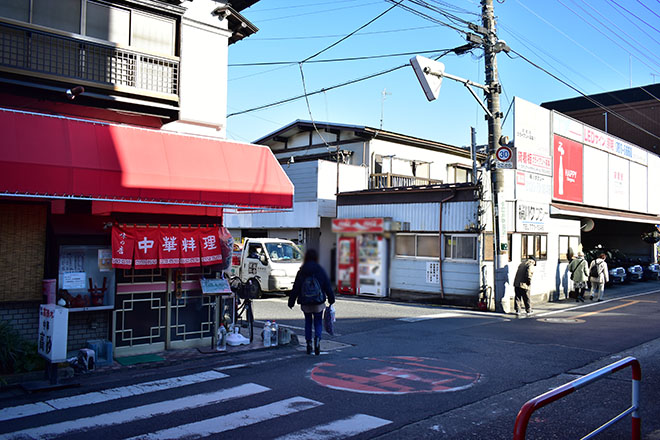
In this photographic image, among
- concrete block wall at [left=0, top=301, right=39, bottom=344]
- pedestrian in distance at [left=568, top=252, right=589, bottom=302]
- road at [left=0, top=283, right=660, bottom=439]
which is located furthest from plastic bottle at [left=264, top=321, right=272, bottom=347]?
pedestrian in distance at [left=568, top=252, right=589, bottom=302]

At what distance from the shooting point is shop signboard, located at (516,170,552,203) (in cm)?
1766

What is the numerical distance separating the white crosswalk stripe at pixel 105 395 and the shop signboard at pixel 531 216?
12421mm

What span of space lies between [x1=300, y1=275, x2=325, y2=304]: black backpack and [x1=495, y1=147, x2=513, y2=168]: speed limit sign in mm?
8246

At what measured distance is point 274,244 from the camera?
1989cm

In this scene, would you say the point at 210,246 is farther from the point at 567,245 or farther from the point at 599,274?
the point at 567,245

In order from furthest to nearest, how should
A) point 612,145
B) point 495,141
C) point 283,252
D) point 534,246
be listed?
point 612,145
point 283,252
point 534,246
point 495,141

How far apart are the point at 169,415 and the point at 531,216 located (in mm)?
15013

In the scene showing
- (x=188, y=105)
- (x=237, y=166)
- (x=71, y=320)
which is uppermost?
(x=188, y=105)

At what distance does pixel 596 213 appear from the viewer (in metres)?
22.0

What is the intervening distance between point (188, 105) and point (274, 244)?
9.65 meters

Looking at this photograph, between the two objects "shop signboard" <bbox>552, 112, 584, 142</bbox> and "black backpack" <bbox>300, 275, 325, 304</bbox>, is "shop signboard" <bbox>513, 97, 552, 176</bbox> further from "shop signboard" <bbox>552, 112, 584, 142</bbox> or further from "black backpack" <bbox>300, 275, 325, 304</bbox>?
"black backpack" <bbox>300, 275, 325, 304</bbox>

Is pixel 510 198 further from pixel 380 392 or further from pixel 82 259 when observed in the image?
pixel 82 259

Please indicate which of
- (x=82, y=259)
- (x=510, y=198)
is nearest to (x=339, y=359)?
(x=82, y=259)

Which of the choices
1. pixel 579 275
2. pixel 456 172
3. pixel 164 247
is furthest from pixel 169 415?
pixel 456 172
